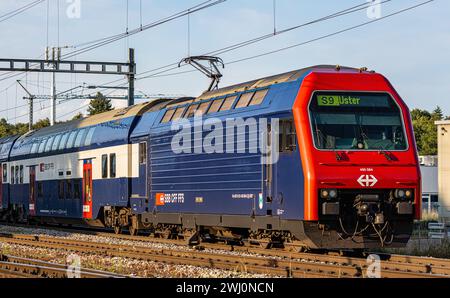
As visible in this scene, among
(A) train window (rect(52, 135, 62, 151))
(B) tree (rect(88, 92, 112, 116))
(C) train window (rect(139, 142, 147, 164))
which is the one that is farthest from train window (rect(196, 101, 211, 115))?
(B) tree (rect(88, 92, 112, 116))

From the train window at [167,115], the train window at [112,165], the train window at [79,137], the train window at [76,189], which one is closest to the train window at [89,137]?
the train window at [79,137]

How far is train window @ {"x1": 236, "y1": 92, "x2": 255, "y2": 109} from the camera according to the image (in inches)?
721

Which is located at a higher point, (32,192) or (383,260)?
(32,192)

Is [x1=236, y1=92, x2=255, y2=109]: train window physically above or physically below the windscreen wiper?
above

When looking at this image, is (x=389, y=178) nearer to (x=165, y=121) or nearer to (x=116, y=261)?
(x=116, y=261)

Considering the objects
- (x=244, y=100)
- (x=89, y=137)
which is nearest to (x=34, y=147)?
(x=89, y=137)

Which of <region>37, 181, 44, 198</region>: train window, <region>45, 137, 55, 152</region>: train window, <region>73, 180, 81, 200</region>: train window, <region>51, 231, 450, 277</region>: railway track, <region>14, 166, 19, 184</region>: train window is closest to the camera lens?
<region>51, 231, 450, 277</region>: railway track

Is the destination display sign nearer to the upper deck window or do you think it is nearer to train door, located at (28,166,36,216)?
the upper deck window

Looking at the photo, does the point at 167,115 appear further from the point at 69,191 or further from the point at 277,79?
the point at 69,191

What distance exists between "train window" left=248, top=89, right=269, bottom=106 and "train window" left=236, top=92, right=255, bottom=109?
0.19 m

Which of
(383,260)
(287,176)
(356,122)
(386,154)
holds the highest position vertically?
(356,122)

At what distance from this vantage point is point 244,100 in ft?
60.8

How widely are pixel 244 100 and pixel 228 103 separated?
82 centimetres
